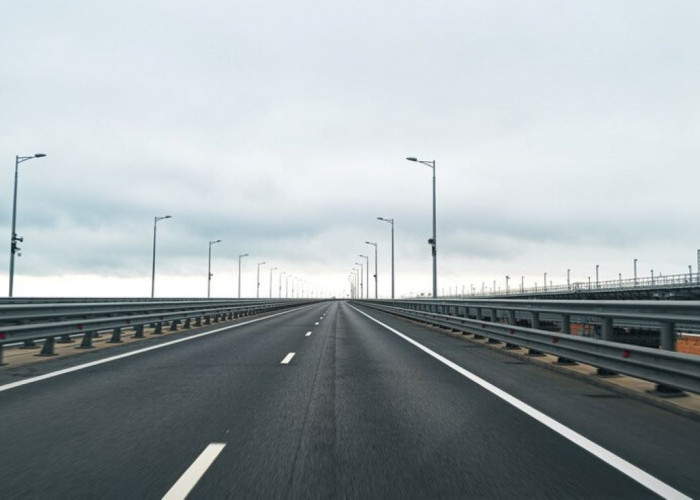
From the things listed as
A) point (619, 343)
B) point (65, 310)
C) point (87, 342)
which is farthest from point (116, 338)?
point (619, 343)

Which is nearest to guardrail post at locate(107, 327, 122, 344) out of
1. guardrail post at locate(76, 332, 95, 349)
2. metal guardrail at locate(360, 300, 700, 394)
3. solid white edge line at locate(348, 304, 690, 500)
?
guardrail post at locate(76, 332, 95, 349)

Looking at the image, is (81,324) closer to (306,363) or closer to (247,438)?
(306,363)

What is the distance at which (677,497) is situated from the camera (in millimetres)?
3990

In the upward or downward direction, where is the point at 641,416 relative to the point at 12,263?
downward

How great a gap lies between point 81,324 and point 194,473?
968 centimetres

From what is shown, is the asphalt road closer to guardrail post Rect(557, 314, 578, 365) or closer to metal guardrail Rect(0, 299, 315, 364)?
guardrail post Rect(557, 314, 578, 365)

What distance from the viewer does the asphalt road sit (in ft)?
14.1

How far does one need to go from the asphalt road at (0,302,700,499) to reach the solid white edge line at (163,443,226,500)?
0.02 m

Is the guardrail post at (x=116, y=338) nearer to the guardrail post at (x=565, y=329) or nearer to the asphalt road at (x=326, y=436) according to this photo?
the asphalt road at (x=326, y=436)

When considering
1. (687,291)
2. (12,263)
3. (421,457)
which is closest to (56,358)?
(421,457)

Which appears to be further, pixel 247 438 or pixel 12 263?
pixel 12 263

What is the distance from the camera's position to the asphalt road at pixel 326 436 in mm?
4289

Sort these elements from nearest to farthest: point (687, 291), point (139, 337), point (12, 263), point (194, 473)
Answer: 1. point (194, 473)
2. point (139, 337)
3. point (12, 263)
4. point (687, 291)

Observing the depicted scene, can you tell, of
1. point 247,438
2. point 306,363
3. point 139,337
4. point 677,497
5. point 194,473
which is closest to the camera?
point 677,497
